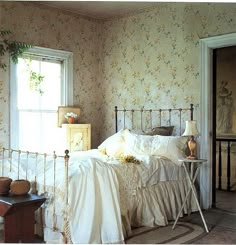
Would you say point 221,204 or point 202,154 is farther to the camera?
point 221,204

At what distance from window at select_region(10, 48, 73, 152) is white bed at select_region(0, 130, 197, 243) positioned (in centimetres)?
89

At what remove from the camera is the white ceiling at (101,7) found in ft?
16.4

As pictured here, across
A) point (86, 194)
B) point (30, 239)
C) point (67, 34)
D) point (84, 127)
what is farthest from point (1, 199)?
point (67, 34)

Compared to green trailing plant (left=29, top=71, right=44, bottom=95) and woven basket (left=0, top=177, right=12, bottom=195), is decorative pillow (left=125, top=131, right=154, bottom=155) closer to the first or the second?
green trailing plant (left=29, top=71, right=44, bottom=95)

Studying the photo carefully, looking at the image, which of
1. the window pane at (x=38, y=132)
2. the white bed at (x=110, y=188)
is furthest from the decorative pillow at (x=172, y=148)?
the window pane at (x=38, y=132)

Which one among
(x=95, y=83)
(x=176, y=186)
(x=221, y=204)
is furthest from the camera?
(x=95, y=83)

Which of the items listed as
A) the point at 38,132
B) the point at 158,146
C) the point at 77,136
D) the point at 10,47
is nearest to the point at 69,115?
the point at 77,136

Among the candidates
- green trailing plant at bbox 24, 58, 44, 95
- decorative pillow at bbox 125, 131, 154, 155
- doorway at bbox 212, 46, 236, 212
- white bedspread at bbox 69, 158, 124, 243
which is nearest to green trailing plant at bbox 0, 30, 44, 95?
green trailing plant at bbox 24, 58, 44, 95

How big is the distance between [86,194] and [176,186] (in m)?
1.50

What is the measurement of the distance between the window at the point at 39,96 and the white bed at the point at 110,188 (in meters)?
0.89

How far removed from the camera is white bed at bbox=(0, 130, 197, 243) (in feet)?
10.2

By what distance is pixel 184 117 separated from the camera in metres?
4.83

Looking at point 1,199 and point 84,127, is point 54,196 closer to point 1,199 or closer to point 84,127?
point 1,199

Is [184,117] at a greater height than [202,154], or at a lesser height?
greater
